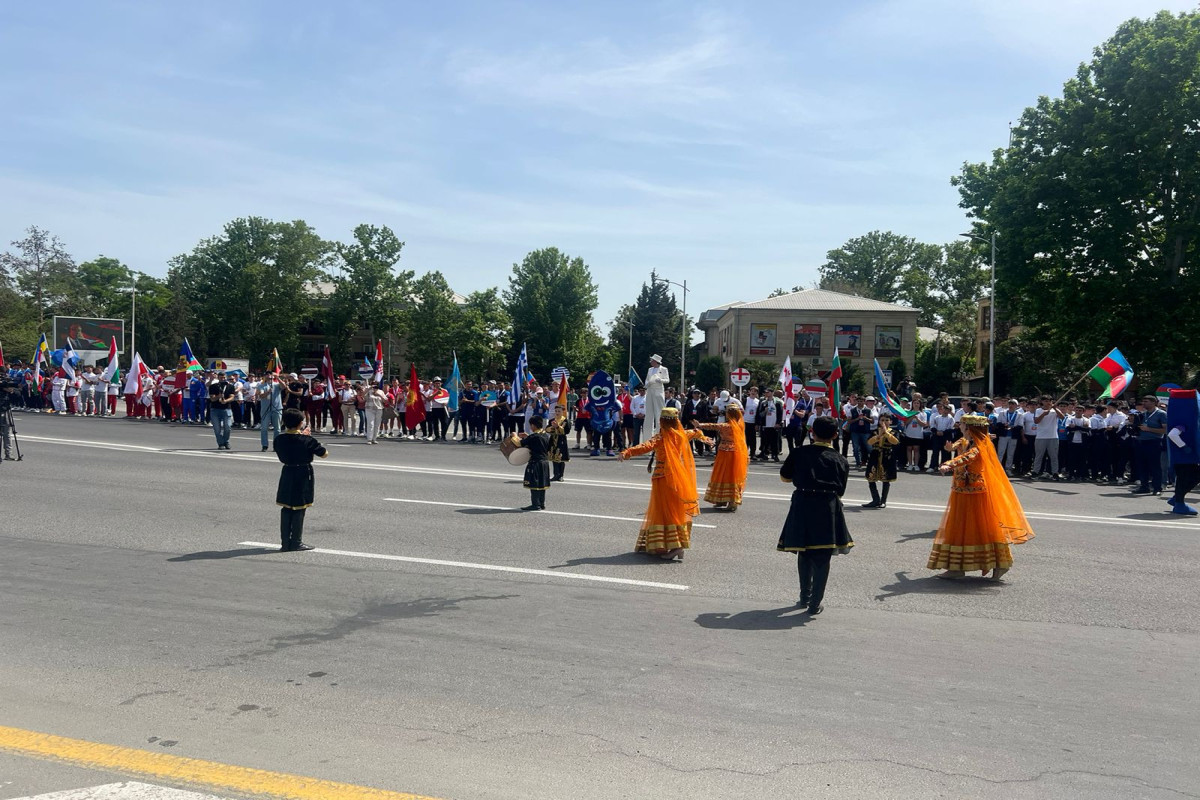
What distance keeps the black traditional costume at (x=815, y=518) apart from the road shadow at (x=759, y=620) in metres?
0.19

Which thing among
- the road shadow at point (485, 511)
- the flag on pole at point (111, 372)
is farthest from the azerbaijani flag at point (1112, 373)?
the flag on pole at point (111, 372)

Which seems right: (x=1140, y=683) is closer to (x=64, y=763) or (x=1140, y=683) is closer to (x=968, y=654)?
(x=968, y=654)

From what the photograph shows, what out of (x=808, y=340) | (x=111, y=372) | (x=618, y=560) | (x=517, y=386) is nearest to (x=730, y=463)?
(x=618, y=560)

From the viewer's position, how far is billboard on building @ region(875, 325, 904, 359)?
7594 cm

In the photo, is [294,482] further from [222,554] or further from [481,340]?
[481,340]

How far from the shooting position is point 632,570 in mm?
9656

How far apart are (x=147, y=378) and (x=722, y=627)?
102 ft

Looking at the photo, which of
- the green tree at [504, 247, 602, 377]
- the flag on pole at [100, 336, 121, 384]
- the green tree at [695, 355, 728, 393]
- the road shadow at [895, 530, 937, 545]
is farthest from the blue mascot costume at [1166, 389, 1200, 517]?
the green tree at [504, 247, 602, 377]

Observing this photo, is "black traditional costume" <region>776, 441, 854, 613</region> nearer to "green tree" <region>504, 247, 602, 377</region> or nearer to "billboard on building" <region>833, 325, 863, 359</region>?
"billboard on building" <region>833, 325, 863, 359</region>

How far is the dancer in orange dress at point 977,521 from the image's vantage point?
934 cm

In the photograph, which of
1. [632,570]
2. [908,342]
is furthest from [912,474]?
[908,342]

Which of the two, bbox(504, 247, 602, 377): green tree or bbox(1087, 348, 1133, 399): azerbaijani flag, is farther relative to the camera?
bbox(504, 247, 602, 377): green tree

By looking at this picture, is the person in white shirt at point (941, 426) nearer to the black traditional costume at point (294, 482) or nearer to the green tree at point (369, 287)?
the black traditional costume at point (294, 482)

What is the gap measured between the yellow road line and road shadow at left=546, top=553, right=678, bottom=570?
5.27 m
